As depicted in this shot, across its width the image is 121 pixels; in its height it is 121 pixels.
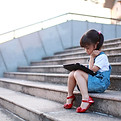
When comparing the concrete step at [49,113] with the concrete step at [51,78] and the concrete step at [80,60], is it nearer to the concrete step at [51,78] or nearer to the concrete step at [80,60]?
the concrete step at [51,78]

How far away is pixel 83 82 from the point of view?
2.48m

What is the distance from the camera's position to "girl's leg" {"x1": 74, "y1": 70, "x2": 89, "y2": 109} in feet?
7.93

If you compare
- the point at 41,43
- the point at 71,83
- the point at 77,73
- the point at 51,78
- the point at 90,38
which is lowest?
the point at 51,78

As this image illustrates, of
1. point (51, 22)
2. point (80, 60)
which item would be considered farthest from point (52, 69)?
point (51, 22)

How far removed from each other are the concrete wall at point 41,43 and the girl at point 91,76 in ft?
15.9

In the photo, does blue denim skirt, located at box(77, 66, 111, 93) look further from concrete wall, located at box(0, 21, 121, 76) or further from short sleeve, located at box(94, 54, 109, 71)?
concrete wall, located at box(0, 21, 121, 76)

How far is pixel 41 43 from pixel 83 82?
5567 mm

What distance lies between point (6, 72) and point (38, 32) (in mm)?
2101

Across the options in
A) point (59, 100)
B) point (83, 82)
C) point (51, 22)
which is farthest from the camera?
point (51, 22)

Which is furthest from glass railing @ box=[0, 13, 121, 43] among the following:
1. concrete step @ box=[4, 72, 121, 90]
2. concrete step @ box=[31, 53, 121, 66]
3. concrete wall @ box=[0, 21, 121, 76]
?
concrete step @ box=[4, 72, 121, 90]

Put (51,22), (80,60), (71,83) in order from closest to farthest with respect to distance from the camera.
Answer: (71,83) → (80,60) → (51,22)

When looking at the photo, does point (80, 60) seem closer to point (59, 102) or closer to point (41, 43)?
point (59, 102)

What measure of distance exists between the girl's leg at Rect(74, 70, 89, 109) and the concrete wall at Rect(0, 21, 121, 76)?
4.90 m

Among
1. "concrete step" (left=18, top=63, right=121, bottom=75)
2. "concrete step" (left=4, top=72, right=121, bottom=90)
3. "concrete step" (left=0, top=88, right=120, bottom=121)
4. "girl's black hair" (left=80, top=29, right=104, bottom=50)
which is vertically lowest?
"concrete step" (left=0, top=88, right=120, bottom=121)
